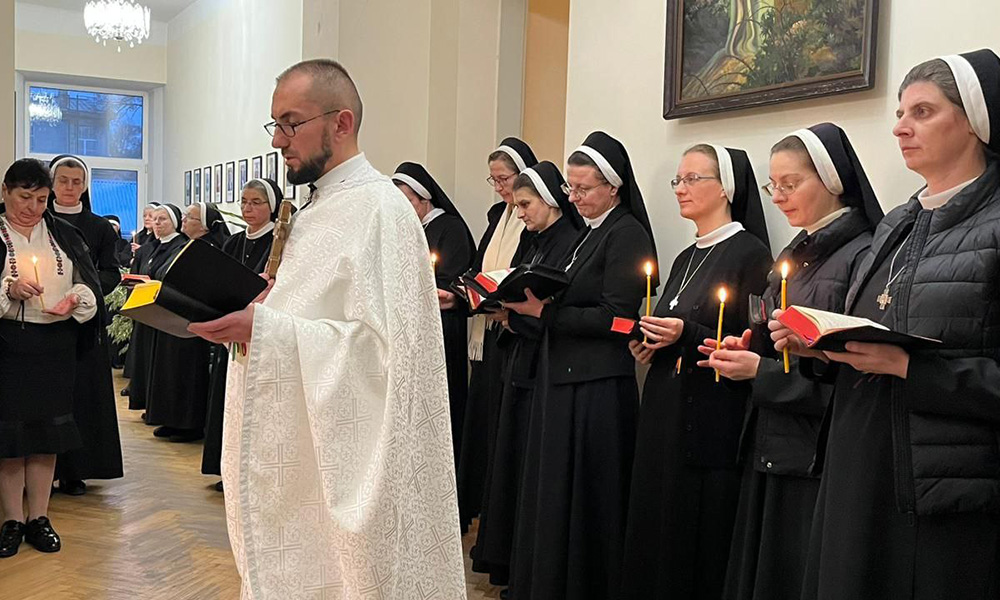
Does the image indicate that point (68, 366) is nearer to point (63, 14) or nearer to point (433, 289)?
point (433, 289)

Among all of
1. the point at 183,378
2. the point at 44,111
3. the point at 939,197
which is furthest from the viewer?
the point at 44,111

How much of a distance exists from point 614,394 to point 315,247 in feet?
5.15

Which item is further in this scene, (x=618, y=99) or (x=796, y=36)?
(x=618, y=99)

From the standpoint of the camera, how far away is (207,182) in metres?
11.9

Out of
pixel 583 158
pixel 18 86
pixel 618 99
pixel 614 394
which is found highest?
pixel 18 86

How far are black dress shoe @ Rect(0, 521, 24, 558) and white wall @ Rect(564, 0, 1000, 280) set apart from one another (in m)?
3.29

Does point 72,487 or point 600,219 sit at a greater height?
point 600,219

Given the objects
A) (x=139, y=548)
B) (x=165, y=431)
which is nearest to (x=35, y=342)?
(x=139, y=548)

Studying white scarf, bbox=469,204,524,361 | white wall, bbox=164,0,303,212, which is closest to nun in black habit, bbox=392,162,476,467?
white scarf, bbox=469,204,524,361

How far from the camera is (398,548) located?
2.38m

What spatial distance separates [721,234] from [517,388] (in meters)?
1.21

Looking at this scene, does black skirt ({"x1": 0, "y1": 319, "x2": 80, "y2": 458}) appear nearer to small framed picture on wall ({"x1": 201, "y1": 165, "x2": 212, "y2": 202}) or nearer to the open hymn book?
the open hymn book

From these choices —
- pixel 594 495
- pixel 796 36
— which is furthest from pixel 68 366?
pixel 796 36

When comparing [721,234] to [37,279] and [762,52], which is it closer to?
[762,52]
